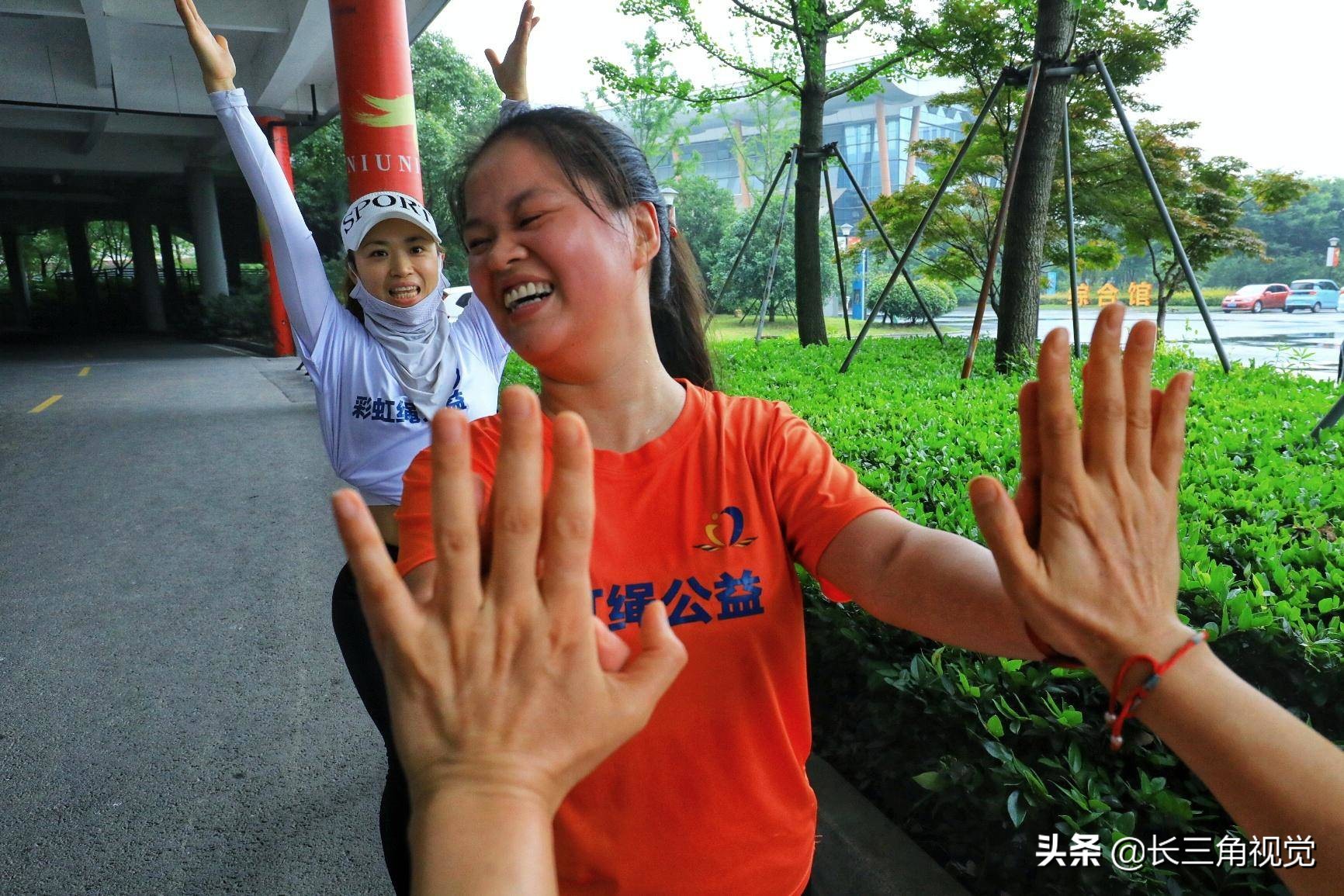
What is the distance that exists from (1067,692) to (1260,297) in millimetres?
15665

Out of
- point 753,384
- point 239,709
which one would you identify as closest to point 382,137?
point 753,384

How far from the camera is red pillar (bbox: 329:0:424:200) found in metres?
5.99

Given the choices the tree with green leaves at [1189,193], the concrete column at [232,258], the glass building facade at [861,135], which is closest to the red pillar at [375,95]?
the tree with green leaves at [1189,193]

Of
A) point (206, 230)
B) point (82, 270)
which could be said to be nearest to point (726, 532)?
point (206, 230)

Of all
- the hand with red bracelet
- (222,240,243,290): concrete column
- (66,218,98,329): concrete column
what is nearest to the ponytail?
the hand with red bracelet

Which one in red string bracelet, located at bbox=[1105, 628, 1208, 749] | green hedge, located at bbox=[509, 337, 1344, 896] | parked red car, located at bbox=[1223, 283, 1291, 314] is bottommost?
green hedge, located at bbox=[509, 337, 1344, 896]

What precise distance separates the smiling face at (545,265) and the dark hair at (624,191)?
0.10ft

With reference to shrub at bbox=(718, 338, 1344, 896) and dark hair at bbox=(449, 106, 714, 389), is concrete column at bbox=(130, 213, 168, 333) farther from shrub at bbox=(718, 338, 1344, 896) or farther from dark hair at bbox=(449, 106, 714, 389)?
dark hair at bbox=(449, 106, 714, 389)

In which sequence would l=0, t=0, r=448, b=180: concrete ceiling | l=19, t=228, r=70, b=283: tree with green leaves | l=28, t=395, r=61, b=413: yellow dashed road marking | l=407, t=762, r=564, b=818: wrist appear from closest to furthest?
l=407, t=762, r=564, b=818: wrist, l=28, t=395, r=61, b=413: yellow dashed road marking, l=0, t=0, r=448, b=180: concrete ceiling, l=19, t=228, r=70, b=283: tree with green leaves

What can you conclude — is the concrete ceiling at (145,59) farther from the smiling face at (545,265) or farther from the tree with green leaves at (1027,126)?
the smiling face at (545,265)

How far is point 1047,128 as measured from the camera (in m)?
6.44

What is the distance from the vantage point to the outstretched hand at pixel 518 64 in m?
2.48

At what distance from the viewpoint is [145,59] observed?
44.1ft

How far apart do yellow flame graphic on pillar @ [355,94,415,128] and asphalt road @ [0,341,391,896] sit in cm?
270
